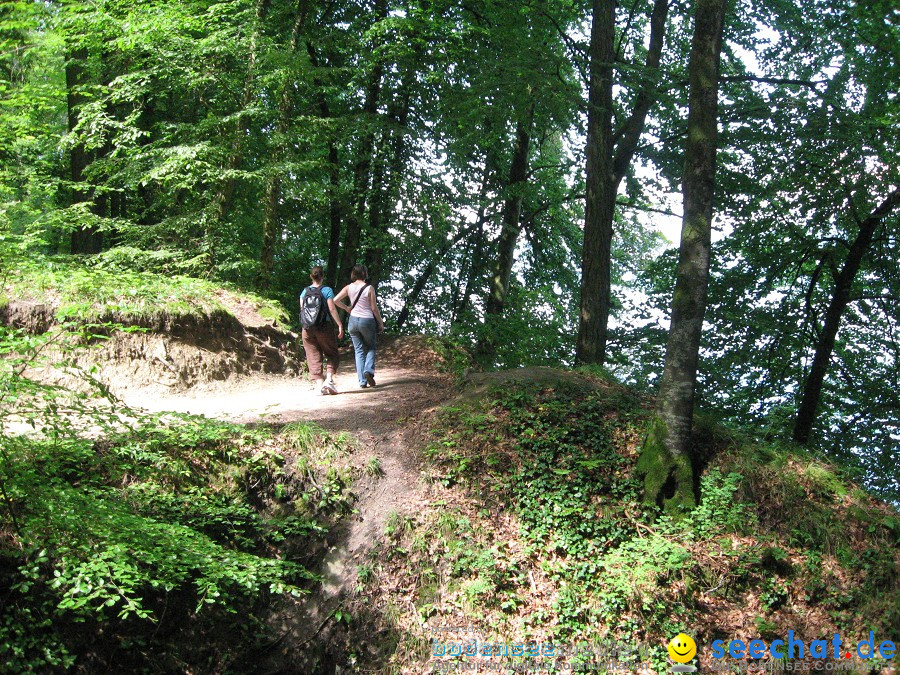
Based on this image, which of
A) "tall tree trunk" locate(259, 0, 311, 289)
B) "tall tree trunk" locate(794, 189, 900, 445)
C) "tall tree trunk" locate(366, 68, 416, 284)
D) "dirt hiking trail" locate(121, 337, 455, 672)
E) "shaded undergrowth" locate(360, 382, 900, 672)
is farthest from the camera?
"tall tree trunk" locate(366, 68, 416, 284)

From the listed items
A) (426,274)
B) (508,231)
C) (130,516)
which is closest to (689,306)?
(130,516)

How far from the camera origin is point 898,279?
1170cm

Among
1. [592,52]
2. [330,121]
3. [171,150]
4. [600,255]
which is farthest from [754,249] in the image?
[171,150]

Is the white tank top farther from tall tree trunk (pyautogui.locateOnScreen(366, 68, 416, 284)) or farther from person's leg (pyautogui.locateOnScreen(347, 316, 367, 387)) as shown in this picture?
tall tree trunk (pyautogui.locateOnScreen(366, 68, 416, 284))

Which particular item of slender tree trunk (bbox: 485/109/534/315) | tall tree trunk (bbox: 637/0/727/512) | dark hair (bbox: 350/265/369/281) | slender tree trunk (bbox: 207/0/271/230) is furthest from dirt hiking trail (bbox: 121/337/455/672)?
slender tree trunk (bbox: 485/109/534/315)

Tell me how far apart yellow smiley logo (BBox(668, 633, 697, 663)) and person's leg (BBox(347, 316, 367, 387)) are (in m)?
6.11

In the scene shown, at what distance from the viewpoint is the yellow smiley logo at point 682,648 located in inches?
206

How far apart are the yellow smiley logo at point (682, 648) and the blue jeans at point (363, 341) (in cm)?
610

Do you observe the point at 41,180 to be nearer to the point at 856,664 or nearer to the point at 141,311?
the point at 141,311

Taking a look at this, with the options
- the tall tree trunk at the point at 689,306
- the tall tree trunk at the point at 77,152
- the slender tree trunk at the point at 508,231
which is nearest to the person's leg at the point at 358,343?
the tall tree trunk at the point at 689,306

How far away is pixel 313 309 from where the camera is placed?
31.6 ft

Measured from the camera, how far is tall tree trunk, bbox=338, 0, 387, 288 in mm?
14727

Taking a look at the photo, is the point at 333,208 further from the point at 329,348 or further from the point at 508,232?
the point at 329,348

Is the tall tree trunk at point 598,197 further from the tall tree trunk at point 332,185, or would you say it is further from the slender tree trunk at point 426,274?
the slender tree trunk at point 426,274
